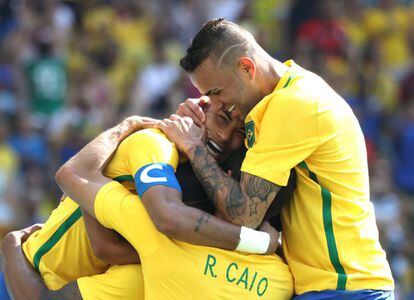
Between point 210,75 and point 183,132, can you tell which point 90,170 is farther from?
point 210,75

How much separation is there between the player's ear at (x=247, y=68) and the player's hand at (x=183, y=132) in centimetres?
35

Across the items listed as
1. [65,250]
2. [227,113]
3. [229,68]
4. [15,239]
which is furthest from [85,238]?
[229,68]

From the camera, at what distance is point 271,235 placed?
17.0 feet

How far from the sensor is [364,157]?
5332 mm

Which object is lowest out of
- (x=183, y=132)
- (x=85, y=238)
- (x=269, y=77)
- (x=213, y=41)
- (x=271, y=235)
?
(x=85, y=238)

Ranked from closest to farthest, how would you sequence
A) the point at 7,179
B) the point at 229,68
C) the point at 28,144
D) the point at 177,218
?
the point at 177,218 → the point at 229,68 → the point at 7,179 → the point at 28,144

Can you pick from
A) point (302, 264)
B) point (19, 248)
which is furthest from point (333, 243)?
point (19, 248)

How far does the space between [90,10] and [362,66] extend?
11.1 ft

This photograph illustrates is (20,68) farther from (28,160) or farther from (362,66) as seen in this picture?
(362,66)

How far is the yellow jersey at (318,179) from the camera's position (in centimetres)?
506

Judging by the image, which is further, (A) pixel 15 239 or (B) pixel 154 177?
(A) pixel 15 239

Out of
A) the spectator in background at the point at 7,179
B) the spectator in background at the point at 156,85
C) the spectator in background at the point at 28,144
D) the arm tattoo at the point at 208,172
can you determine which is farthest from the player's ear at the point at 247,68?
the spectator in background at the point at 156,85

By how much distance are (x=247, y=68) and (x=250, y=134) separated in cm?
35

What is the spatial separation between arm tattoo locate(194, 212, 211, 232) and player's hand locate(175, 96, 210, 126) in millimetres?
581
